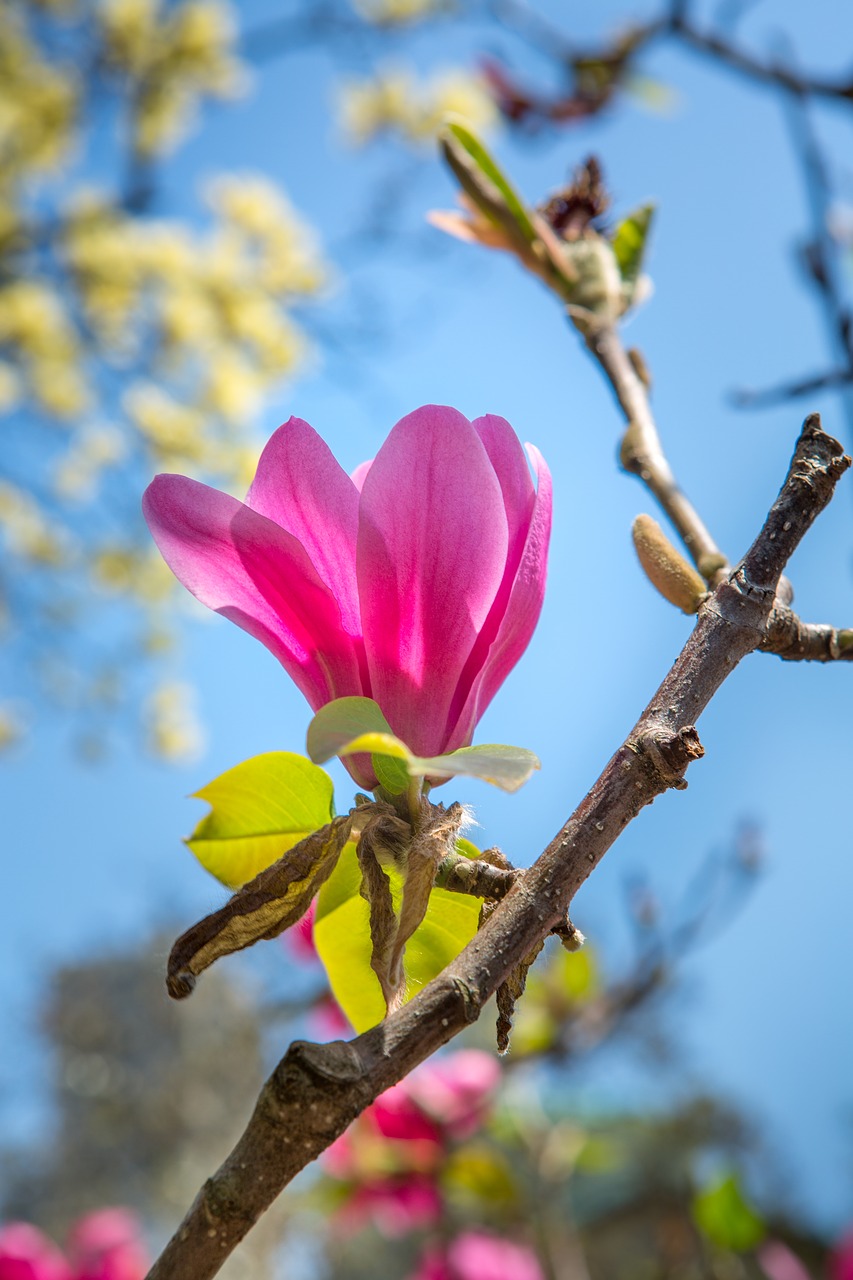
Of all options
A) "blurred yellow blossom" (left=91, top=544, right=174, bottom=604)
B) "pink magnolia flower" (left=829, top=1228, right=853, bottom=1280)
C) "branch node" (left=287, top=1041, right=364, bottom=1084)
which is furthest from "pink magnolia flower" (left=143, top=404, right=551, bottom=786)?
"blurred yellow blossom" (left=91, top=544, right=174, bottom=604)

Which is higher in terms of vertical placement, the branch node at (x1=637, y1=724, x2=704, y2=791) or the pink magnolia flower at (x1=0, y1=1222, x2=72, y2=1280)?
the pink magnolia flower at (x1=0, y1=1222, x2=72, y2=1280)

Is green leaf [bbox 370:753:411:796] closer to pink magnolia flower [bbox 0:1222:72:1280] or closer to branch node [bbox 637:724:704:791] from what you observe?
branch node [bbox 637:724:704:791]

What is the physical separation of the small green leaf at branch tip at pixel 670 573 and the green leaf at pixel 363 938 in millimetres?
114

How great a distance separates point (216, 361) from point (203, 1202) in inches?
125

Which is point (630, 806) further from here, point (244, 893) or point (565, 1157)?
point (565, 1157)

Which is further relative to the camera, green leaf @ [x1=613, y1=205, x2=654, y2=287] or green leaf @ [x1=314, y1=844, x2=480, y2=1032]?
green leaf @ [x1=613, y1=205, x2=654, y2=287]

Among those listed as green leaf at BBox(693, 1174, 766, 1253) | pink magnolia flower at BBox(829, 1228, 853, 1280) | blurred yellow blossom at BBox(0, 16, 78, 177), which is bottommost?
pink magnolia flower at BBox(829, 1228, 853, 1280)

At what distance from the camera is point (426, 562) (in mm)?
302

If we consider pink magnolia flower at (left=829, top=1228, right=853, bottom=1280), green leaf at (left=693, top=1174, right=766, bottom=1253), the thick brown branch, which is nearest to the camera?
the thick brown branch

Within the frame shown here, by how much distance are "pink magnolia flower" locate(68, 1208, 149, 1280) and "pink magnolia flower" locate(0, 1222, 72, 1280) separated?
21mm

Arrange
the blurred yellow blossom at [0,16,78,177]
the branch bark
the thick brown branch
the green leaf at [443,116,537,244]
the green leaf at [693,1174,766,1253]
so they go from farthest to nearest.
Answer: the blurred yellow blossom at [0,16,78,177] < the green leaf at [693,1174,766,1253] < the green leaf at [443,116,537,244] < the thick brown branch < the branch bark

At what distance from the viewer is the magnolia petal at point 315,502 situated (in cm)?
31

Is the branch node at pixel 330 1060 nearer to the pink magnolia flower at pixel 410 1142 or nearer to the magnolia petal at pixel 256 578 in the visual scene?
the magnolia petal at pixel 256 578

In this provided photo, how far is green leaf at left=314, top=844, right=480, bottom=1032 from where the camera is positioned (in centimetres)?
A: 31
